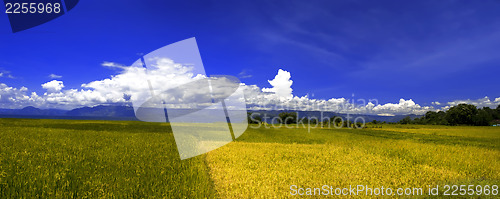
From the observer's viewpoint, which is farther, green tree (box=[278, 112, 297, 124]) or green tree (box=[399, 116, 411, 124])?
green tree (box=[399, 116, 411, 124])

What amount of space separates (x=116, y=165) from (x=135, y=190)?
3.85 meters

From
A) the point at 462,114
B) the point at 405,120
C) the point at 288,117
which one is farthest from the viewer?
the point at 405,120

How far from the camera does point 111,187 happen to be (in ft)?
21.3

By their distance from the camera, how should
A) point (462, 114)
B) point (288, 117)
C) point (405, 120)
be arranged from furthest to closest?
point (405, 120) → point (288, 117) → point (462, 114)

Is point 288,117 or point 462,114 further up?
point 462,114

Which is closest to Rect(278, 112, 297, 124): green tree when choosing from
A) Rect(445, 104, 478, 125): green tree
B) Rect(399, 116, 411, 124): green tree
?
Rect(399, 116, 411, 124): green tree

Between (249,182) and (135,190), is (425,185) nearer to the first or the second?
(249,182)

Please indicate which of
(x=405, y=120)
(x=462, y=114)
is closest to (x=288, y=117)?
(x=405, y=120)

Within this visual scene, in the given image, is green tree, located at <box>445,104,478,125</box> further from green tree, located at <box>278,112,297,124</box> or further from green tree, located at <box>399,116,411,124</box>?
green tree, located at <box>278,112,297,124</box>

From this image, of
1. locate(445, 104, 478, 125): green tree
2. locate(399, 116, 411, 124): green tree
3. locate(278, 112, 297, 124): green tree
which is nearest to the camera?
locate(445, 104, 478, 125): green tree

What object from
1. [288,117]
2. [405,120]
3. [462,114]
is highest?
[462,114]

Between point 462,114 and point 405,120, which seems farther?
→ point 405,120

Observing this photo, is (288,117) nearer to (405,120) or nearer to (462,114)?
(405,120)

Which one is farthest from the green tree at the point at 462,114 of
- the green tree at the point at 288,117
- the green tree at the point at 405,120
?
the green tree at the point at 288,117
